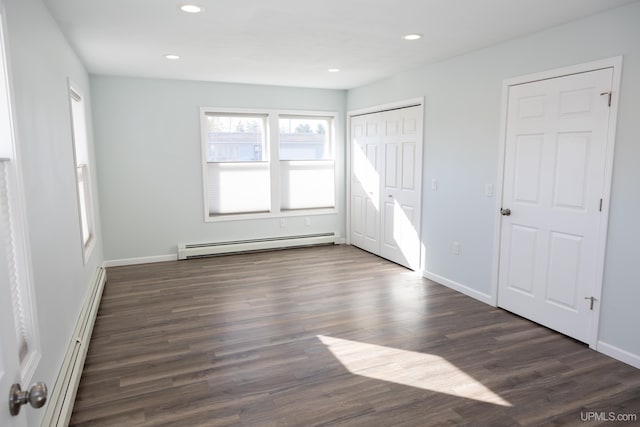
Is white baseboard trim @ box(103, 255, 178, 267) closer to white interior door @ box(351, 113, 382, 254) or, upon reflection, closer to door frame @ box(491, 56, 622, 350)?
white interior door @ box(351, 113, 382, 254)

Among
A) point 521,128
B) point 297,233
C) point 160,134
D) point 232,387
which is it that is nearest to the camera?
point 232,387

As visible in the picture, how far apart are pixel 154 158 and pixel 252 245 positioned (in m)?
1.85

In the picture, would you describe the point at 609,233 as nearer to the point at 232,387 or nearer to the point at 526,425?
the point at 526,425

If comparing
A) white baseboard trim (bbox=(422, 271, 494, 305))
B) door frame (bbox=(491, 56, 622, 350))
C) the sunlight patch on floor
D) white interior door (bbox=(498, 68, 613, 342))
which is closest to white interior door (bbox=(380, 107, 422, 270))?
white baseboard trim (bbox=(422, 271, 494, 305))

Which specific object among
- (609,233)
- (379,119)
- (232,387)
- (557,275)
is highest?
(379,119)

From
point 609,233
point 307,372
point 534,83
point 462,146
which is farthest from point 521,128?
point 307,372

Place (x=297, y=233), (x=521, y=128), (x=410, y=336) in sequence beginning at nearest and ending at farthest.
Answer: (x=410, y=336)
(x=521, y=128)
(x=297, y=233)

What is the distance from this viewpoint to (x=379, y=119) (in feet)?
18.6

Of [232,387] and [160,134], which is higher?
[160,134]

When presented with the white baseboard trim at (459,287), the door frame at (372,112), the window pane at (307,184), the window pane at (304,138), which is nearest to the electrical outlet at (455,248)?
Answer: the white baseboard trim at (459,287)

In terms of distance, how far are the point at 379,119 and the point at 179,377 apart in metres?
4.18

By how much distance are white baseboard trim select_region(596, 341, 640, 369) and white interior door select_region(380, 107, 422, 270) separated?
2249 mm

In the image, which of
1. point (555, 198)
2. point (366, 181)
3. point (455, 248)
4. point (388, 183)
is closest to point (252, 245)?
point (366, 181)

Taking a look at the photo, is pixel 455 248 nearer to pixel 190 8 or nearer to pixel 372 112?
pixel 372 112
